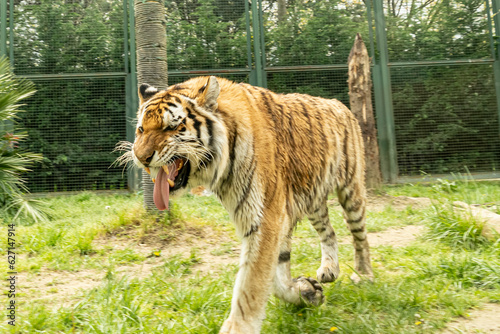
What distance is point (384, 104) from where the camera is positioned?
9562mm

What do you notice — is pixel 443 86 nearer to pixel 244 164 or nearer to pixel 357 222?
pixel 357 222

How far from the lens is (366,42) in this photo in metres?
9.58

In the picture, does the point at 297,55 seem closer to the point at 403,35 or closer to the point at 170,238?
the point at 403,35

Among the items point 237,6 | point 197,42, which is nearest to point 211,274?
point 197,42

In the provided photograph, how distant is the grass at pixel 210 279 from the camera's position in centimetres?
279

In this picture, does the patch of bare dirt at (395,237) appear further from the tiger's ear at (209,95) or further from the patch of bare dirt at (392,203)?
the tiger's ear at (209,95)

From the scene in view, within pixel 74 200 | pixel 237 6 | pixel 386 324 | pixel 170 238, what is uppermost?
pixel 237 6

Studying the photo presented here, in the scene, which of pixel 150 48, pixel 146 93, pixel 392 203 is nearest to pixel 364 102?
pixel 392 203

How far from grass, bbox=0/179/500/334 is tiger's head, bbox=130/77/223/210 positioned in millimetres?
947

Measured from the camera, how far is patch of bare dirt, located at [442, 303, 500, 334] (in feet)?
8.75

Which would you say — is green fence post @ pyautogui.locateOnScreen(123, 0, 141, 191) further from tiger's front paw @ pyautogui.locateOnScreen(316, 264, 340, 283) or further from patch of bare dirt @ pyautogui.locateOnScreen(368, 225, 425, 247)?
tiger's front paw @ pyautogui.locateOnScreen(316, 264, 340, 283)

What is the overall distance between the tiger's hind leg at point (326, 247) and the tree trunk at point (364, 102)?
4.32 meters

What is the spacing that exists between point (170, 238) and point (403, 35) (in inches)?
296

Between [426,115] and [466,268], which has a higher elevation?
[426,115]
